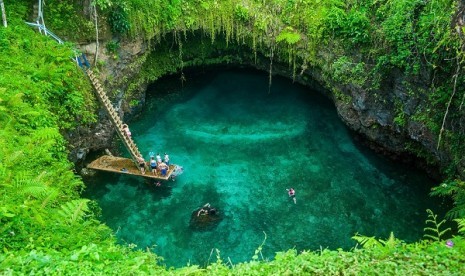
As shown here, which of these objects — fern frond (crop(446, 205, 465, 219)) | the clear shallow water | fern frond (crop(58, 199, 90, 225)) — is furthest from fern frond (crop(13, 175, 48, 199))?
fern frond (crop(446, 205, 465, 219))

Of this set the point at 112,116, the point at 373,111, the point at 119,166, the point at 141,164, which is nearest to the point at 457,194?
the point at 373,111

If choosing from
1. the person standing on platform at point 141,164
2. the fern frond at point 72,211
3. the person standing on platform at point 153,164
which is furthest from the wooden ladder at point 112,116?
the fern frond at point 72,211

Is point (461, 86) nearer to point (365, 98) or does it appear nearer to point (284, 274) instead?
point (365, 98)

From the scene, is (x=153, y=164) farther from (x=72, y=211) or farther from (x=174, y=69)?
(x=174, y=69)

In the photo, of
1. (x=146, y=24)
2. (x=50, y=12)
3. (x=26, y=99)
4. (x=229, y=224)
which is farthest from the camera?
(x=146, y=24)

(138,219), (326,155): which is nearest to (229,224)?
(138,219)

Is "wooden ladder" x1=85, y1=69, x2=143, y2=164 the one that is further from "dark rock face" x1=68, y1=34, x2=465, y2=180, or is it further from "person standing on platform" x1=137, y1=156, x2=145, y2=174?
"dark rock face" x1=68, y1=34, x2=465, y2=180
